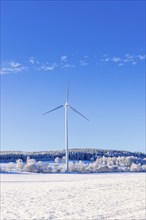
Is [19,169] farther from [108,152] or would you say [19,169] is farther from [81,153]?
[108,152]

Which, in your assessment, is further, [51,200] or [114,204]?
[51,200]

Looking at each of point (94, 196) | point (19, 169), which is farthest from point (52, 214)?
point (19, 169)

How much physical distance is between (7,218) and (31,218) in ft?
4.10

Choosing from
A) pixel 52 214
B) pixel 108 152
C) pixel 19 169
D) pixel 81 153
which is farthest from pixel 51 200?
pixel 108 152

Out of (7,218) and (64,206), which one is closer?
(7,218)

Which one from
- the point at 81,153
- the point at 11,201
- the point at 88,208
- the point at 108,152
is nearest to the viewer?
the point at 88,208

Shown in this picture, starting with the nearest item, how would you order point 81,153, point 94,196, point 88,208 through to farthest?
point 88,208
point 94,196
point 81,153

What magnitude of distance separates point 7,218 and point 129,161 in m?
110

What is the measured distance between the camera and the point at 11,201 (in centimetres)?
3069

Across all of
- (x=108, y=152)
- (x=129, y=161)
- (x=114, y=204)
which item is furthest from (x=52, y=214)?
(x=108, y=152)

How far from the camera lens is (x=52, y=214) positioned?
23.7m

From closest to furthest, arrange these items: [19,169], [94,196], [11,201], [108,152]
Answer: [11,201], [94,196], [19,169], [108,152]

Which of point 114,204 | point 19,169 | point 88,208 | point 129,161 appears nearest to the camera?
point 88,208

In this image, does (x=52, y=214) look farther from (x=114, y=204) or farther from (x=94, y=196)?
(x=94, y=196)
